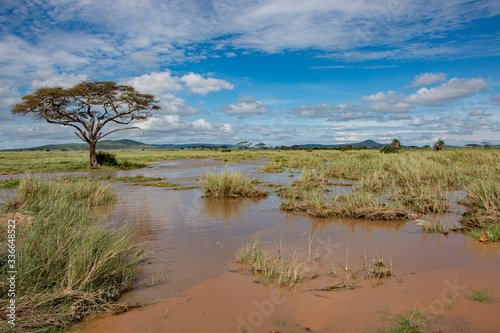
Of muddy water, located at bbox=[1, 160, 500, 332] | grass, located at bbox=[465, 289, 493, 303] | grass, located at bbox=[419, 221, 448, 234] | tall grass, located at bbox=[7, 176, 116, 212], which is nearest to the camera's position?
muddy water, located at bbox=[1, 160, 500, 332]

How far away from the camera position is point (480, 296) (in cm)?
357

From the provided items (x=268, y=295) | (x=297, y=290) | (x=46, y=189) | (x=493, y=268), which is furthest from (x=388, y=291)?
(x=46, y=189)

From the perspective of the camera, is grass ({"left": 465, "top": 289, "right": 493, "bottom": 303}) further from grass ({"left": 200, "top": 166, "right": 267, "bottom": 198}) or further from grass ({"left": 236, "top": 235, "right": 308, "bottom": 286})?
grass ({"left": 200, "top": 166, "right": 267, "bottom": 198})

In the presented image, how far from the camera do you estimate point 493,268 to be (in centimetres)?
443

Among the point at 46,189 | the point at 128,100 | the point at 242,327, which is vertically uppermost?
the point at 128,100

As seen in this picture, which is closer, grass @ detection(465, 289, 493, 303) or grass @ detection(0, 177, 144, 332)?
grass @ detection(0, 177, 144, 332)

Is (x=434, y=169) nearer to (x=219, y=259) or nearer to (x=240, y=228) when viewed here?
(x=240, y=228)

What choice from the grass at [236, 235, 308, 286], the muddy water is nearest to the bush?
the muddy water

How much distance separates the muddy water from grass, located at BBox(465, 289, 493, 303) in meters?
0.06

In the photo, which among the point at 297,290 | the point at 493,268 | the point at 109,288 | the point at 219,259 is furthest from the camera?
the point at 219,259

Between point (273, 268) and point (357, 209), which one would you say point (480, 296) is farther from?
point (357, 209)

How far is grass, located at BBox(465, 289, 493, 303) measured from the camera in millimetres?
3535

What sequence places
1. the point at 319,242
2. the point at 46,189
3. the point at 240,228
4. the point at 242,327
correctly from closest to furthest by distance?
the point at 242,327
the point at 319,242
the point at 240,228
the point at 46,189

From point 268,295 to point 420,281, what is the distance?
2.12 metres
